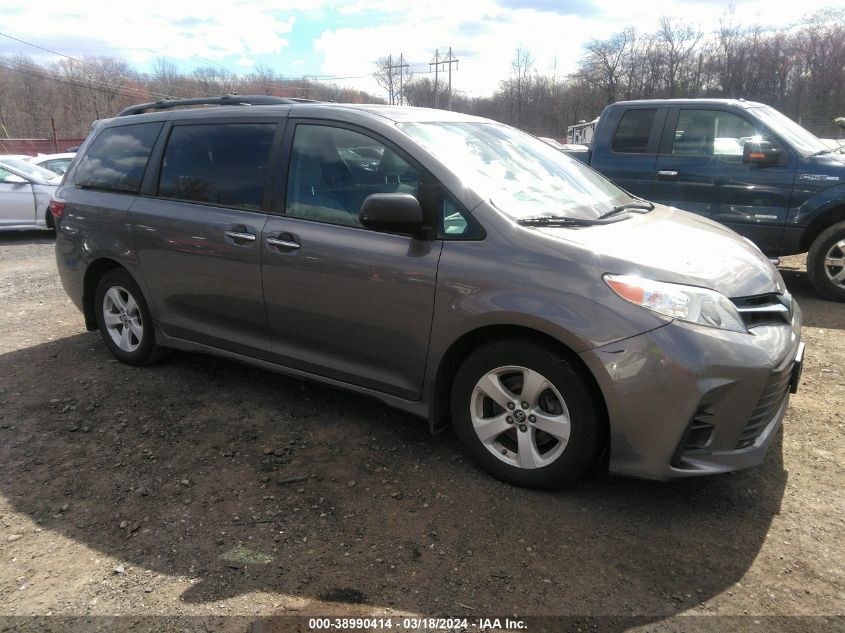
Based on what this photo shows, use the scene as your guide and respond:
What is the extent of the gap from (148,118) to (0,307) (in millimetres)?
3568

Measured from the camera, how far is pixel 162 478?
326 cm

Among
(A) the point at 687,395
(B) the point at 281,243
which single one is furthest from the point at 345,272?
(A) the point at 687,395

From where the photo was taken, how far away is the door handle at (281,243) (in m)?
3.51

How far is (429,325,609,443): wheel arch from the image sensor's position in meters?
2.78

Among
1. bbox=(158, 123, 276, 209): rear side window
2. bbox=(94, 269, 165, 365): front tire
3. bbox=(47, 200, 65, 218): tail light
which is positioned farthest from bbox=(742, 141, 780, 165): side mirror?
bbox=(47, 200, 65, 218): tail light

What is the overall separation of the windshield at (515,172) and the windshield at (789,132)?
11.4ft

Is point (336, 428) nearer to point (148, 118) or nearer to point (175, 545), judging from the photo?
point (175, 545)

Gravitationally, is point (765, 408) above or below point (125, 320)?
above

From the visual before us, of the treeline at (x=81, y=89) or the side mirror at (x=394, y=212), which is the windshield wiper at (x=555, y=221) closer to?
the side mirror at (x=394, y=212)

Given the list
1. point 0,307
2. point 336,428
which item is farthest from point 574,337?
point 0,307

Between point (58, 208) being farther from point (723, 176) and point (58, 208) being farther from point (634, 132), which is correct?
point (723, 176)

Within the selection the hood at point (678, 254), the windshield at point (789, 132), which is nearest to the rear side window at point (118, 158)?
the hood at point (678, 254)

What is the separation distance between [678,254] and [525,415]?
1020 millimetres

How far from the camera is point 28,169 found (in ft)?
38.0
